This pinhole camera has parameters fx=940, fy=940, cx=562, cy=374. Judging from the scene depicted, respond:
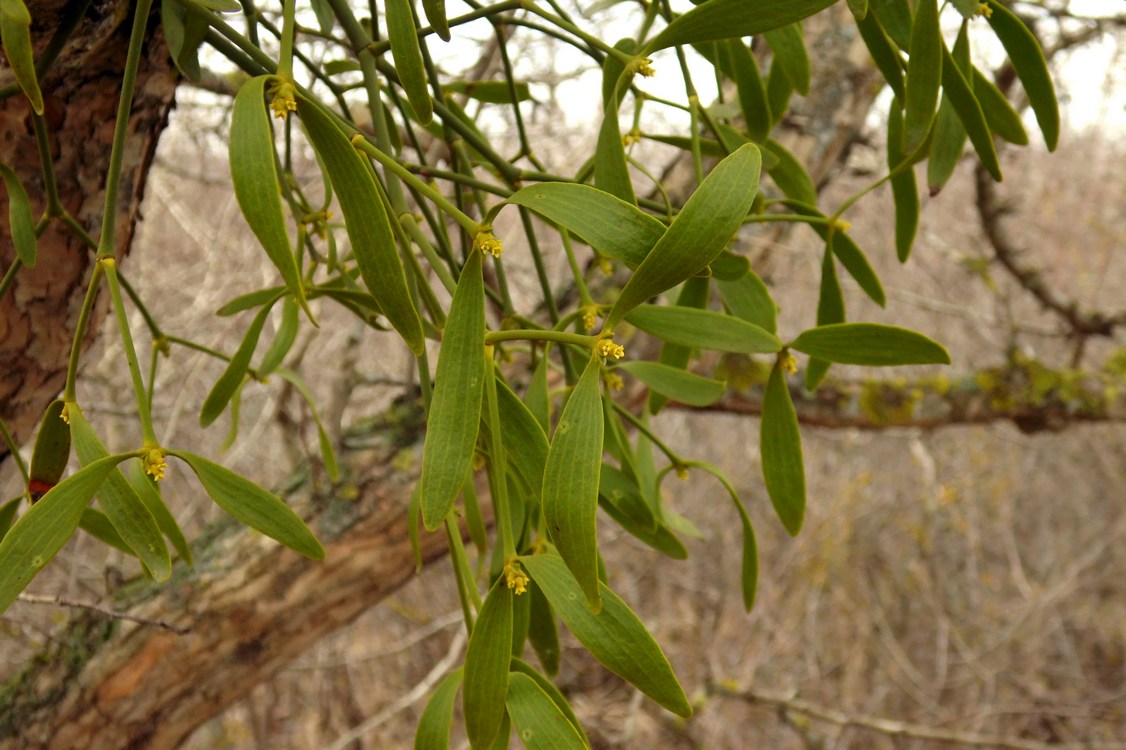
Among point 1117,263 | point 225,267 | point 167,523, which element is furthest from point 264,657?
point 1117,263

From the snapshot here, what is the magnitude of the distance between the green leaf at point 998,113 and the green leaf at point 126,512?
35 cm

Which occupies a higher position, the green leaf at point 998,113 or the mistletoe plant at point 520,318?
the green leaf at point 998,113

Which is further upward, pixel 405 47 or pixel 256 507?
pixel 405 47

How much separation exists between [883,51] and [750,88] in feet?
0.22

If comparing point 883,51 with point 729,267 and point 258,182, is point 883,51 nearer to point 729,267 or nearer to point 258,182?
point 729,267

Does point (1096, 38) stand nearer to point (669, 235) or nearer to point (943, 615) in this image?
point (669, 235)

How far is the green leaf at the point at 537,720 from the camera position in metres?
0.27

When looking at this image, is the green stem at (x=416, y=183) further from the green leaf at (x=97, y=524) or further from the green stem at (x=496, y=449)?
the green leaf at (x=97, y=524)

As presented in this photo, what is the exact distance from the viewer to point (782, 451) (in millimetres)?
359

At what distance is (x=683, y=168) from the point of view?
92 cm

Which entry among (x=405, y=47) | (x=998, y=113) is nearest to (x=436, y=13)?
(x=405, y=47)

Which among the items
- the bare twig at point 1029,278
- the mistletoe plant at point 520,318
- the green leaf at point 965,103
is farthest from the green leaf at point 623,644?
the bare twig at point 1029,278

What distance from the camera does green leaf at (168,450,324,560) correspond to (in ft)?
0.96

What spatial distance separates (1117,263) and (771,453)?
365 centimetres
